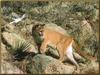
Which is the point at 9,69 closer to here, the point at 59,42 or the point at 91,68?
the point at 59,42

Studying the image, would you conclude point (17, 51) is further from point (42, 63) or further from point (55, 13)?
point (55, 13)

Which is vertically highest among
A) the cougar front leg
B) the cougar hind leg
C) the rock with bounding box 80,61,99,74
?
the cougar front leg

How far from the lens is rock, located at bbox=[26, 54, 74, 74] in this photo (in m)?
3.19

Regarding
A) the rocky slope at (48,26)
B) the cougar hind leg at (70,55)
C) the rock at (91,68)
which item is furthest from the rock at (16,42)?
the rock at (91,68)

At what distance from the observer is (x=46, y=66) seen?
10.5 ft

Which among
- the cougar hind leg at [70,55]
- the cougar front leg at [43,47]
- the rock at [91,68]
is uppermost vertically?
the cougar front leg at [43,47]

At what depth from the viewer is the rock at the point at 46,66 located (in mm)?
3188

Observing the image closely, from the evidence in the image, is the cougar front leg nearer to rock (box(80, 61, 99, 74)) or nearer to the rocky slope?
the rocky slope

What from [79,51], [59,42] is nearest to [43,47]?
[59,42]

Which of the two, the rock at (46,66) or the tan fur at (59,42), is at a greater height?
the tan fur at (59,42)

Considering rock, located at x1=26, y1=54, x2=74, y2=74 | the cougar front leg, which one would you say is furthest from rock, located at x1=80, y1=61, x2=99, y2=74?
the cougar front leg

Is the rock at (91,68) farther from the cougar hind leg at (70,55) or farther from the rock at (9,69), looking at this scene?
the rock at (9,69)

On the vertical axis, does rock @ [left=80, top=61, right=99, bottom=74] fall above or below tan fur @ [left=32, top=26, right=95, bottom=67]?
below

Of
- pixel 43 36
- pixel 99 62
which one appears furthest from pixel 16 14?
pixel 99 62
